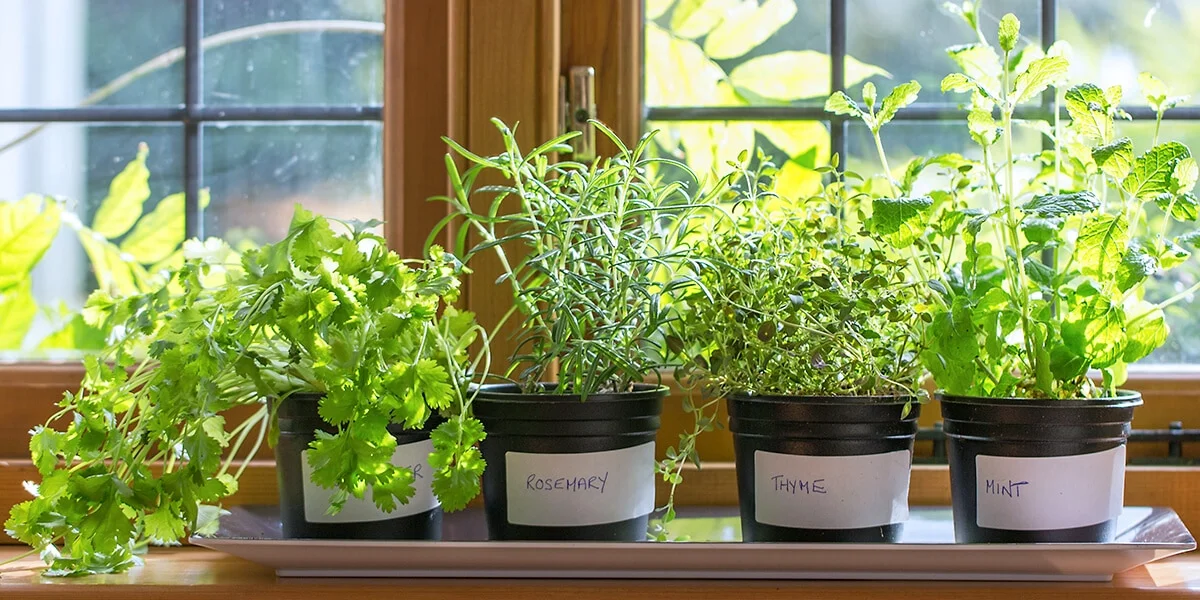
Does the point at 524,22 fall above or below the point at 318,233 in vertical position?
above

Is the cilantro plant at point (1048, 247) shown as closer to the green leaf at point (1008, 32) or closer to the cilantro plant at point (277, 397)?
the green leaf at point (1008, 32)

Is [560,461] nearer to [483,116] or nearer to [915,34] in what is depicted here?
[483,116]

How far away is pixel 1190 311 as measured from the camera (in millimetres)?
1205

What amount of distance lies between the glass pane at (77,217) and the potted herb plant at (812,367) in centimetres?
73

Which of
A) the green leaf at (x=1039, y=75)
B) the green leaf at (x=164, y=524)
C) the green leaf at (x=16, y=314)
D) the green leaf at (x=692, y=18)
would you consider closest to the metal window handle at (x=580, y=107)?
the green leaf at (x=692, y=18)

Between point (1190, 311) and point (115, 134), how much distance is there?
1.35 m

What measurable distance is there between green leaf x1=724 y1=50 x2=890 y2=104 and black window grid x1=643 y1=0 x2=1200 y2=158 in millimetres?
13

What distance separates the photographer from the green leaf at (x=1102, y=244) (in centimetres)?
85

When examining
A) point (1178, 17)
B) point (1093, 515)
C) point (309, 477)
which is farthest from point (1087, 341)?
point (309, 477)

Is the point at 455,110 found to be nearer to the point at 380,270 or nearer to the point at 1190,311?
the point at 380,270

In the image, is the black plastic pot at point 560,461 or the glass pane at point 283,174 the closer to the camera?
the black plastic pot at point 560,461

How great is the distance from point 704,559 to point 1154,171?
512 millimetres

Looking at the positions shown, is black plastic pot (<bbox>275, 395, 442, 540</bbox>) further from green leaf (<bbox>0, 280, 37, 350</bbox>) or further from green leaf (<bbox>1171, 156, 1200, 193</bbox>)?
green leaf (<bbox>1171, 156, 1200, 193</bbox>)

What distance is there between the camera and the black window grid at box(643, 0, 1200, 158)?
1.21 m
